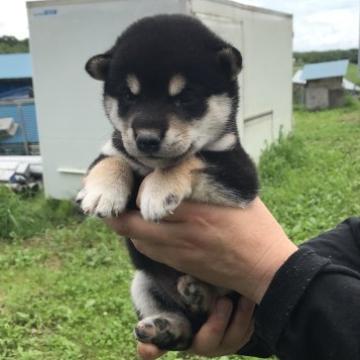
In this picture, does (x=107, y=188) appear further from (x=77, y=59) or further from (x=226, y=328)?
(x=77, y=59)

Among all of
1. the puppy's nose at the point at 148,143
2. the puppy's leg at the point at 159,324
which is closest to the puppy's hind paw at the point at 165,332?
the puppy's leg at the point at 159,324

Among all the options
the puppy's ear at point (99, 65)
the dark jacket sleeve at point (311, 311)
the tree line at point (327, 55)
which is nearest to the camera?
the dark jacket sleeve at point (311, 311)

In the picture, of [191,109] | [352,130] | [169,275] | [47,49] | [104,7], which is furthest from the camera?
[352,130]

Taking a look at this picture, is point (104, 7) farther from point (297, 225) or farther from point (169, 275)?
point (169, 275)

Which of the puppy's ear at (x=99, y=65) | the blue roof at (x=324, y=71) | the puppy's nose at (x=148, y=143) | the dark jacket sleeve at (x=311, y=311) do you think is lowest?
the blue roof at (x=324, y=71)

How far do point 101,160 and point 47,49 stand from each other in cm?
513

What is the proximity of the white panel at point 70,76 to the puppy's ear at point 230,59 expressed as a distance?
434cm

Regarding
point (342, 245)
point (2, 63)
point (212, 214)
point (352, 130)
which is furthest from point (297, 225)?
point (2, 63)

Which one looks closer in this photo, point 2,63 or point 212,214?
point 212,214

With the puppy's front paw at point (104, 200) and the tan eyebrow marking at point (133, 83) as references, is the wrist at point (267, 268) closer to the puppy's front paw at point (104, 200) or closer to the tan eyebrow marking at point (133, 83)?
the puppy's front paw at point (104, 200)

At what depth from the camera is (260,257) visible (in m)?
1.67

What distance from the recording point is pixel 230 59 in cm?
211

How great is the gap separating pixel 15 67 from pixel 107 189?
12.9 m

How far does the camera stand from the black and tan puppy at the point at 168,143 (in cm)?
188
